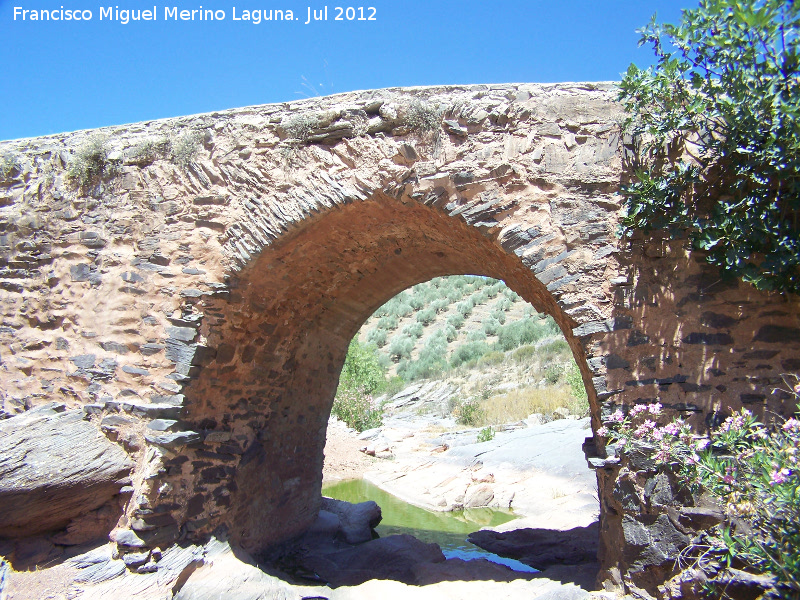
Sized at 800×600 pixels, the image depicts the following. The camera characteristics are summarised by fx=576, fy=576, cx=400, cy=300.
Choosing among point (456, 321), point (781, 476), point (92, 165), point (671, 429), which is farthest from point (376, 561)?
point (456, 321)

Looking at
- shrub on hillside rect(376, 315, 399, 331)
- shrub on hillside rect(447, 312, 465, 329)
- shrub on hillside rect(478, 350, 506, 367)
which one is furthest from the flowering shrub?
shrub on hillside rect(376, 315, 399, 331)

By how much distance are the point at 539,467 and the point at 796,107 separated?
22.9ft

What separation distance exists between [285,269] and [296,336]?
1.03m

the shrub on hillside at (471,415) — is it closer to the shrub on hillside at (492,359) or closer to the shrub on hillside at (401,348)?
the shrub on hillside at (492,359)

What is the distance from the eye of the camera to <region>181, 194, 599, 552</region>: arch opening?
4424 mm

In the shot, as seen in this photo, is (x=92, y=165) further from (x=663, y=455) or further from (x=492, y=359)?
(x=492, y=359)

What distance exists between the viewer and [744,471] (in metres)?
2.79

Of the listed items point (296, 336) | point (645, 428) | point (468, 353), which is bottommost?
point (468, 353)

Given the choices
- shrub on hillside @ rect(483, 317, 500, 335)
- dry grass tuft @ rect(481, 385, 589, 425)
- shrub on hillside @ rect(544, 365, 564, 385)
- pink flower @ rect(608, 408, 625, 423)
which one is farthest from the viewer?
shrub on hillside @ rect(483, 317, 500, 335)

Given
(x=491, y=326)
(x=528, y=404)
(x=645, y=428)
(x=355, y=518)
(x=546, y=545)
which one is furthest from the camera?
Result: (x=491, y=326)

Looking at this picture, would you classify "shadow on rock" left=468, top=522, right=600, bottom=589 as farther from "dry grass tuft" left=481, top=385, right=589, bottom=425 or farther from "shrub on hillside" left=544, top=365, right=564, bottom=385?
"shrub on hillside" left=544, top=365, right=564, bottom=385

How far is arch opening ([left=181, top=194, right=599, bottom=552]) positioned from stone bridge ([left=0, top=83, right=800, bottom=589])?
26 mm

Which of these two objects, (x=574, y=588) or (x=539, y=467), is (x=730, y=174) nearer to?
(x=574, y=588)

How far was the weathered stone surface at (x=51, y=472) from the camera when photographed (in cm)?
394
